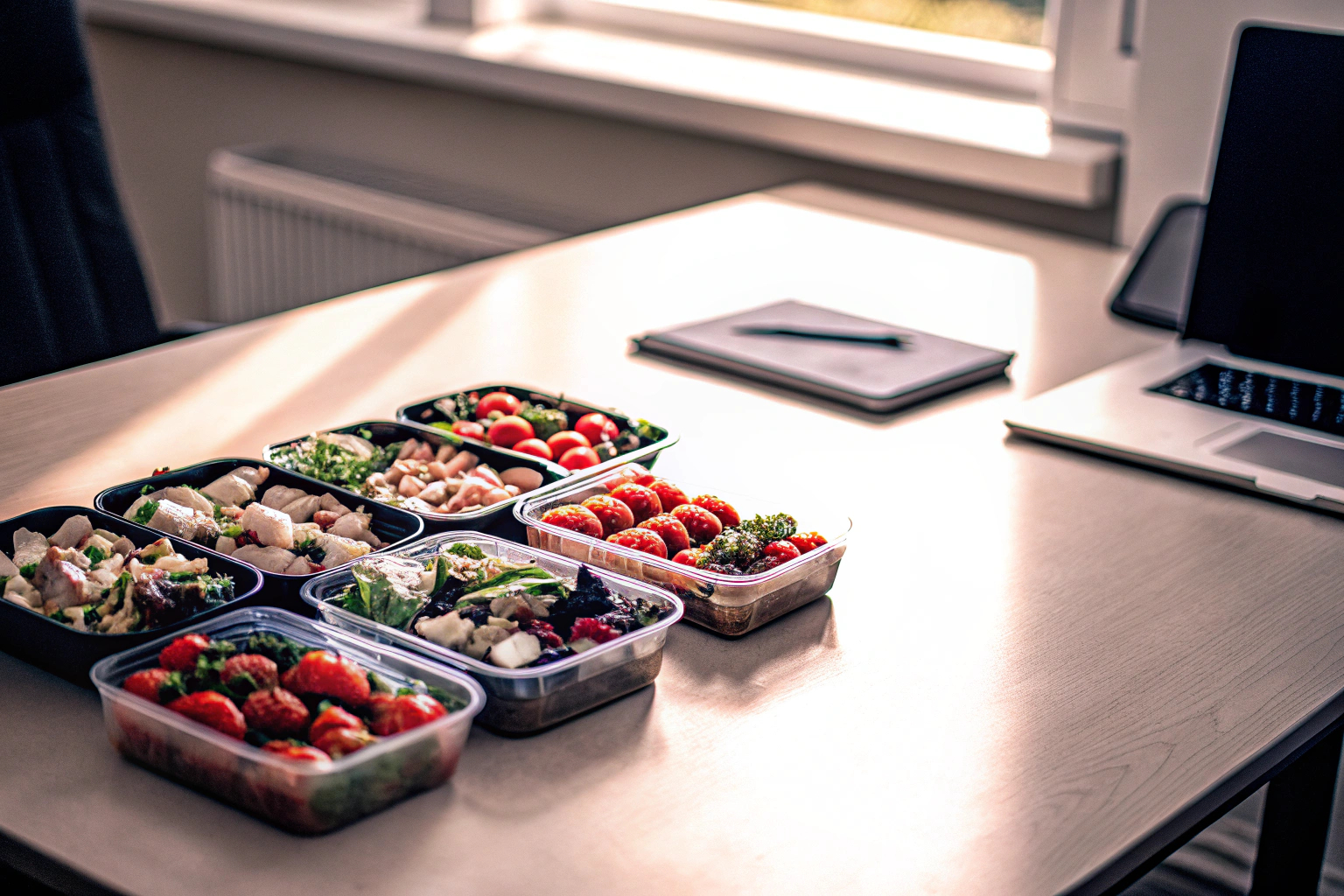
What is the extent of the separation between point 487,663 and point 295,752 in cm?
13

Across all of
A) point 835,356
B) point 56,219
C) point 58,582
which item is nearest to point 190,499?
point 58,582

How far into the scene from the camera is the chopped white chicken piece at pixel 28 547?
0.82 meters

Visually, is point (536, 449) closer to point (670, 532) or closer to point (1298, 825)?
point (670, 532)

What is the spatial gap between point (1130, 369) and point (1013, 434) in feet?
0.59

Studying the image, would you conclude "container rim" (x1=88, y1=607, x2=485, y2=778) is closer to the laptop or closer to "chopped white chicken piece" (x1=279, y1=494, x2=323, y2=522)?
"chopped white chicken piece" (x1=279, y1=494, x2=323, y2=522)

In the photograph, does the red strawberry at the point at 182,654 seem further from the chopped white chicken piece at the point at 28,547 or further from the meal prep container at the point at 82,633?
the chopped white chicken piece at the point at 28,547

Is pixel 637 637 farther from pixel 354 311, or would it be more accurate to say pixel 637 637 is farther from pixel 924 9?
pixel 924 9

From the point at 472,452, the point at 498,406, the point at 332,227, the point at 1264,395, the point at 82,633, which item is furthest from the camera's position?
the point at 332,227

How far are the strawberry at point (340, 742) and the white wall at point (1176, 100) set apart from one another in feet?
4.51

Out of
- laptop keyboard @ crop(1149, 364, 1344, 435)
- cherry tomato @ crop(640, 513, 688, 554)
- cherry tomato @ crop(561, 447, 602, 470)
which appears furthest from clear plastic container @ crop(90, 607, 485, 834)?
laptop keyboard @ crop(1149, 364, 1344, 435)

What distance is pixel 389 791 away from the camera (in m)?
0.67

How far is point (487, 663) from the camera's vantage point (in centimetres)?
73

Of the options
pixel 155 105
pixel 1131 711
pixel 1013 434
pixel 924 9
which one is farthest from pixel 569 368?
pixel 155 105

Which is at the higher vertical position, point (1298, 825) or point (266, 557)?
point (266, 557)
